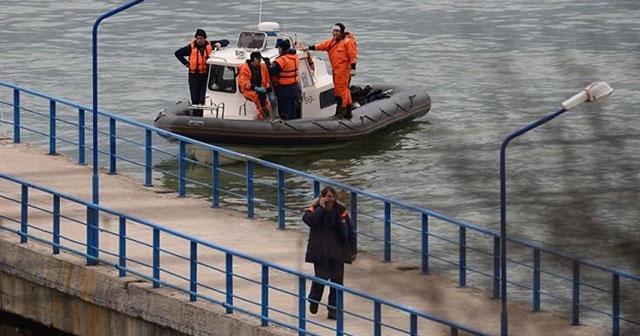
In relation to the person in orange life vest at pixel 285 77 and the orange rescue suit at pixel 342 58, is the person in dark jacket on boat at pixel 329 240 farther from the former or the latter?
the person in orange life vest at pixel 285 77

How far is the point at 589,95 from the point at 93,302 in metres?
10.7

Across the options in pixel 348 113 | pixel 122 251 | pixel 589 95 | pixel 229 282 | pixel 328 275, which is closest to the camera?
pixel 589 95

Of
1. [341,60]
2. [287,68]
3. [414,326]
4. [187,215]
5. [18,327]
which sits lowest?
[18,327]

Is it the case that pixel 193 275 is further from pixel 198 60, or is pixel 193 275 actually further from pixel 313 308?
pixel 198 60

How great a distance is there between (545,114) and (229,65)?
2262 cm

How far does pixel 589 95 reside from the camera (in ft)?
11.6

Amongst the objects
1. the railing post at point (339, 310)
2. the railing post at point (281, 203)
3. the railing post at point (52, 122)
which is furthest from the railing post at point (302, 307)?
the railing post at point (52, 122)

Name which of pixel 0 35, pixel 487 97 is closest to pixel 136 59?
pixel 0 35

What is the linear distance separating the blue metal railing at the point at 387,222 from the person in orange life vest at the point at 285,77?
1.09 m

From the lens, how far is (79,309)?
14.1m

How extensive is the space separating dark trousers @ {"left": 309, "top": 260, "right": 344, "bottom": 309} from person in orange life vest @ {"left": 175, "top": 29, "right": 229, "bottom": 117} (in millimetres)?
12914

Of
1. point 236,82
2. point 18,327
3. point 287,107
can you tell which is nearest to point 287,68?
point 287,107

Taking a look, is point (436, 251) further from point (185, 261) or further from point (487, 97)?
point (487, 97)

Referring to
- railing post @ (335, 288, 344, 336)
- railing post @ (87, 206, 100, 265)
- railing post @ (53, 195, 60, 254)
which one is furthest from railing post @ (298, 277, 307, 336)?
railing post @ (53, 195, 60, 254)
